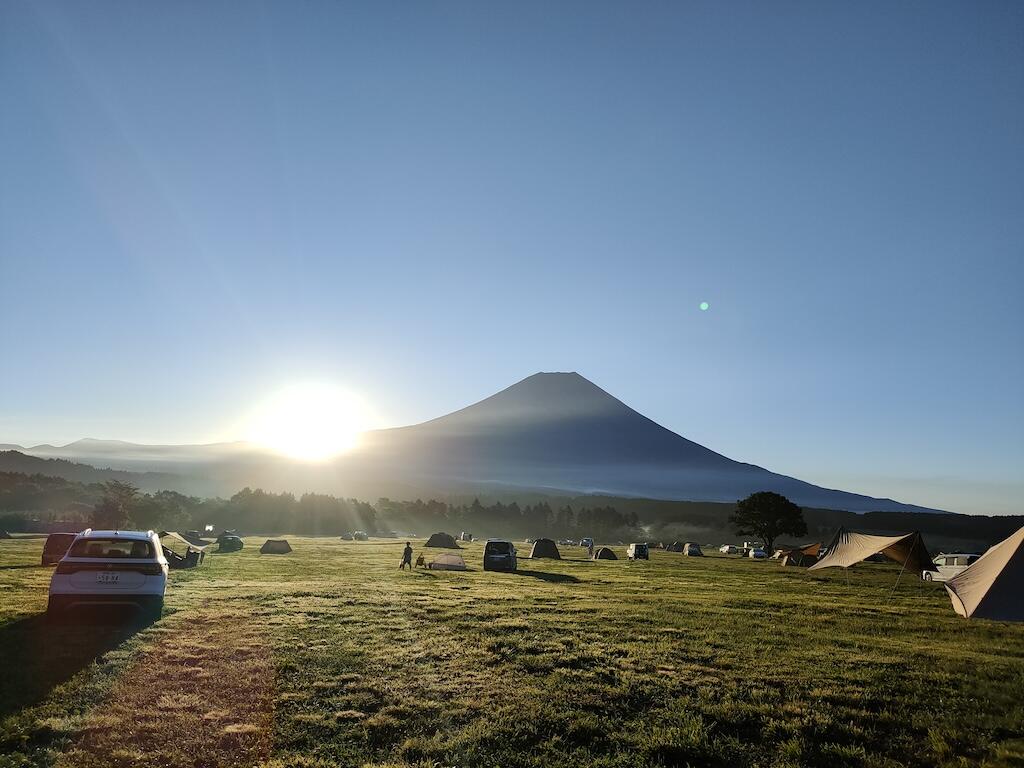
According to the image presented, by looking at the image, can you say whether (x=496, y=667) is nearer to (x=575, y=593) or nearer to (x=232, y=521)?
(x=575, y=593)

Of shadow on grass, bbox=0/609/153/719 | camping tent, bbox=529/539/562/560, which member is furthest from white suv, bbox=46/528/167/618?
camping tent, bbox=529/539/562/560

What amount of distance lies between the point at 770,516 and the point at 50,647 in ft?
257

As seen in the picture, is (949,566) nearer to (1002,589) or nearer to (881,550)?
(881,550)

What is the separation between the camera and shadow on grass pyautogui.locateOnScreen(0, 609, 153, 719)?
28.6ft

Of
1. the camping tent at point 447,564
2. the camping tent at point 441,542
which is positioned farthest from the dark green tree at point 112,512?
the camping tent at point 447,564

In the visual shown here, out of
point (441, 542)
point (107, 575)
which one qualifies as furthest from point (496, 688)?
point (441, 542)

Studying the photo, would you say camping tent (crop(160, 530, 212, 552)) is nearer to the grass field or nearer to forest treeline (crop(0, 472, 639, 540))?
the grass field

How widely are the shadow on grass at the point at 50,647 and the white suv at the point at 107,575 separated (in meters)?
0.38

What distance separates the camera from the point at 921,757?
7402 mm

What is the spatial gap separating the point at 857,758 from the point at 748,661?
15.7 feet

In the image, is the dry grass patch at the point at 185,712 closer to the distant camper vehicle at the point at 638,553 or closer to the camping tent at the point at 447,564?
the camping tent at the point at 447,564

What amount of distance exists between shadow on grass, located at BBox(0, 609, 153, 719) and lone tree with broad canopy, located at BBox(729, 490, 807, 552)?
248 feet

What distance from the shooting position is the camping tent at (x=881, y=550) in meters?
28.7

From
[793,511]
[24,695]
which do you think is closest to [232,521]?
[793,511]
